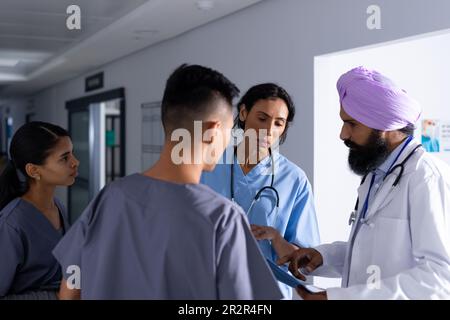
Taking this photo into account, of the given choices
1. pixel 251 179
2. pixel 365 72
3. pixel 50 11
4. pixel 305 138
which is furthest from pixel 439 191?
pixel 50 11

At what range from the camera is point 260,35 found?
3318 mm

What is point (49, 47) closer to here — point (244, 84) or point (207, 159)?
point (244, 84)

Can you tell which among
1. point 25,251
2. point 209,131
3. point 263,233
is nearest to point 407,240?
point 263,233

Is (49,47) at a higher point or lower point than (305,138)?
higher

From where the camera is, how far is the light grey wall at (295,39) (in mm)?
2391

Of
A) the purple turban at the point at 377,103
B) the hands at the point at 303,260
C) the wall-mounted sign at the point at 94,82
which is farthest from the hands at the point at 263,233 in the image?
the wall-mounted sign at the point at 94,82

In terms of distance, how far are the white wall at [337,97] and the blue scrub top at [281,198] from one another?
2.68 feet

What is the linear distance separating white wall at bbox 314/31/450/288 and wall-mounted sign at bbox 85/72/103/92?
151 inches

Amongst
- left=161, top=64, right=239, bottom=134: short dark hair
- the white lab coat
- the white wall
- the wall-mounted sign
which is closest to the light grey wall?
the white wall

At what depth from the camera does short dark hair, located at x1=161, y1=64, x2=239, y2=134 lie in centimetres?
123

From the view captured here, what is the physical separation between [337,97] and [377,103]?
137 cm

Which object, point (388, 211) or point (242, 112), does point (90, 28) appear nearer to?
point (242, 112)

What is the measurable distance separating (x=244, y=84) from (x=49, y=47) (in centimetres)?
268

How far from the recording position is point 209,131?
1.24 meters
